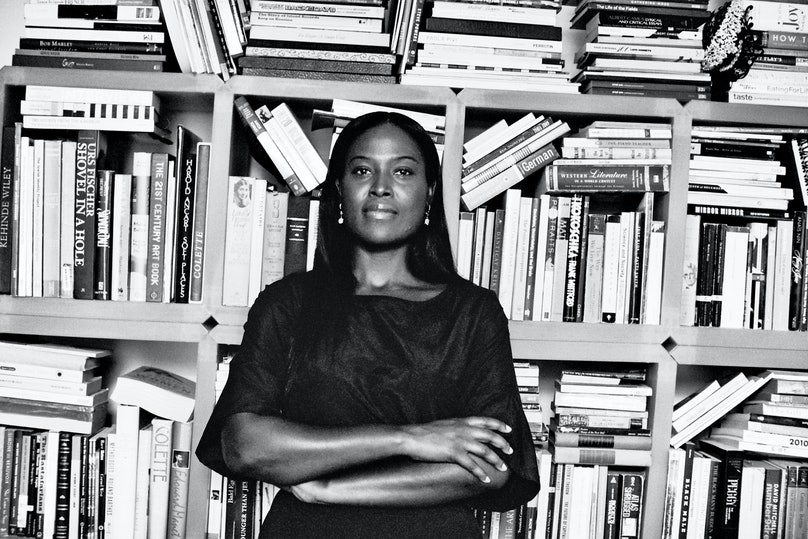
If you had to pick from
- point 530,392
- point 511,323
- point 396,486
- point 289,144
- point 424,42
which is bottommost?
point 396,486

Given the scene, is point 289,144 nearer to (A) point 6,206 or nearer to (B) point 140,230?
(B) point 140,230

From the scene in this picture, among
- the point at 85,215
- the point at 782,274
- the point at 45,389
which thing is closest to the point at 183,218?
the point at 85,215

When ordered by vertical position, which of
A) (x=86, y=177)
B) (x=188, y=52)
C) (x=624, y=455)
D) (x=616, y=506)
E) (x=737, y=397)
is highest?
(x=188, y=52)

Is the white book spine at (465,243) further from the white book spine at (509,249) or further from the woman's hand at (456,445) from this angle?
the woman's hand at (456,445)

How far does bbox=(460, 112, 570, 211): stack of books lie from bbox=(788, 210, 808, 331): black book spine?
621mm

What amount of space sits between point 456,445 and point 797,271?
984 millimetres

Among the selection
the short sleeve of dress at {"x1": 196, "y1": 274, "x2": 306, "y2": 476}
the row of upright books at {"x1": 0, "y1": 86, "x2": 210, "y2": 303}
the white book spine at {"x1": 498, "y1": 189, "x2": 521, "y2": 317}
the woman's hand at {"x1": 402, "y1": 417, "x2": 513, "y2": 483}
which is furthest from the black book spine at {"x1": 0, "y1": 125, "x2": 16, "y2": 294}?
the white book spine at {"x1": 498, "y1": 189, "x2": 521, "y2": 317}

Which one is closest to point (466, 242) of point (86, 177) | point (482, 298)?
point (482, 298)

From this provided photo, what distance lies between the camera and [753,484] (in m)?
1.62

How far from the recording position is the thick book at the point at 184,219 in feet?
5.16

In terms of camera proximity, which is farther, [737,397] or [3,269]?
[737,397]

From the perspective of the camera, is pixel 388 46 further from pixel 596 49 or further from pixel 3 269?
pixel 3 269

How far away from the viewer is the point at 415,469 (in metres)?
1.32

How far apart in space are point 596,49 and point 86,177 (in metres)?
1.27
